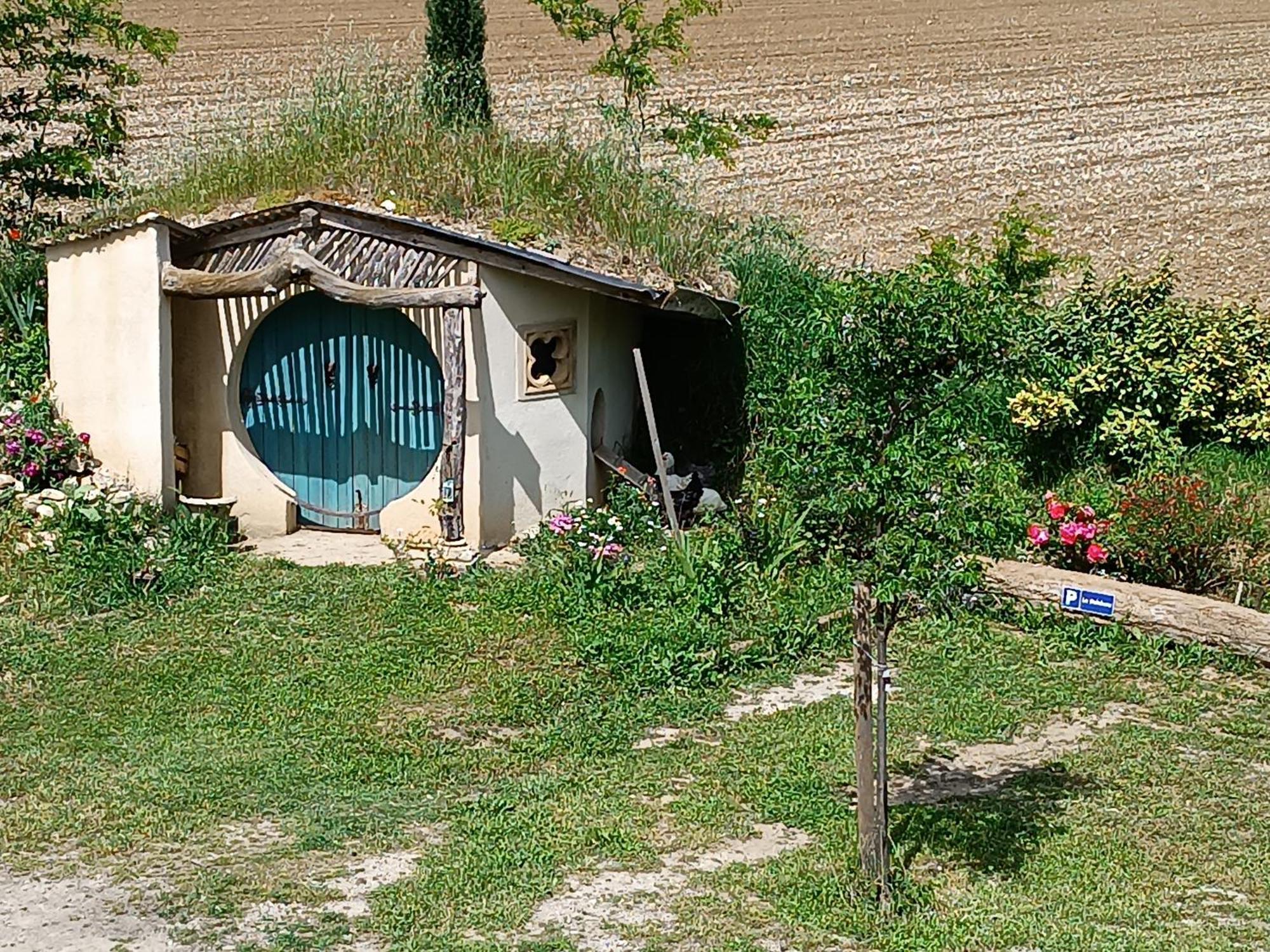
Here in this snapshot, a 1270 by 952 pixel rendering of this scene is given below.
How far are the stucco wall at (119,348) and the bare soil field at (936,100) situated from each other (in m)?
4.96

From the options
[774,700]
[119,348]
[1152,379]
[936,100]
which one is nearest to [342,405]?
[119,348]

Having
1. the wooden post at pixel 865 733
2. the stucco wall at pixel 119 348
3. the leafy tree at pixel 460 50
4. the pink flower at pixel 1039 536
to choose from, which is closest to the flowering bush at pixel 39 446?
the stucco wall at pixel 119 348

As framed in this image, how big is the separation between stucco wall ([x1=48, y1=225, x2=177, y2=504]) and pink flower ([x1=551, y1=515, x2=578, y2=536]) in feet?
9.86

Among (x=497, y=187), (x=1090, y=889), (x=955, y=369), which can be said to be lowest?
(x=1090, y=889)

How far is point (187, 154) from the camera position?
17000 millimetres

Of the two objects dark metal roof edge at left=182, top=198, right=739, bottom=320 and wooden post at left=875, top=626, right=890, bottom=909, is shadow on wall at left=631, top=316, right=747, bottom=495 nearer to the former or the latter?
dark metal roof edge at left=182, top=198, right=739, bottom=320

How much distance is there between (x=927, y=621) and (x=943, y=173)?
51.3ft

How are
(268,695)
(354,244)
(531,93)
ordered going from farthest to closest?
(531,93)
(354,244)
(268,695)

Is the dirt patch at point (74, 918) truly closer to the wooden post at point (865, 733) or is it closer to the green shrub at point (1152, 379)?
the wooden post at point (865, 733)

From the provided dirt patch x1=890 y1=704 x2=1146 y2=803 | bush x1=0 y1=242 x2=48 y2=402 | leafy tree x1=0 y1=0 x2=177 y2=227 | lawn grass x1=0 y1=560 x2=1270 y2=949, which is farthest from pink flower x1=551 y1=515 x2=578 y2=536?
leafy tree x1=0 y1=0 x2=177 y2=227

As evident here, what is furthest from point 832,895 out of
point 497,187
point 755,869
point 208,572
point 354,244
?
point 497,187

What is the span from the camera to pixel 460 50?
57.7ft

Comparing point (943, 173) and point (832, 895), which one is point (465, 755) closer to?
point (832, 895)

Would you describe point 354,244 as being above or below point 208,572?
above
